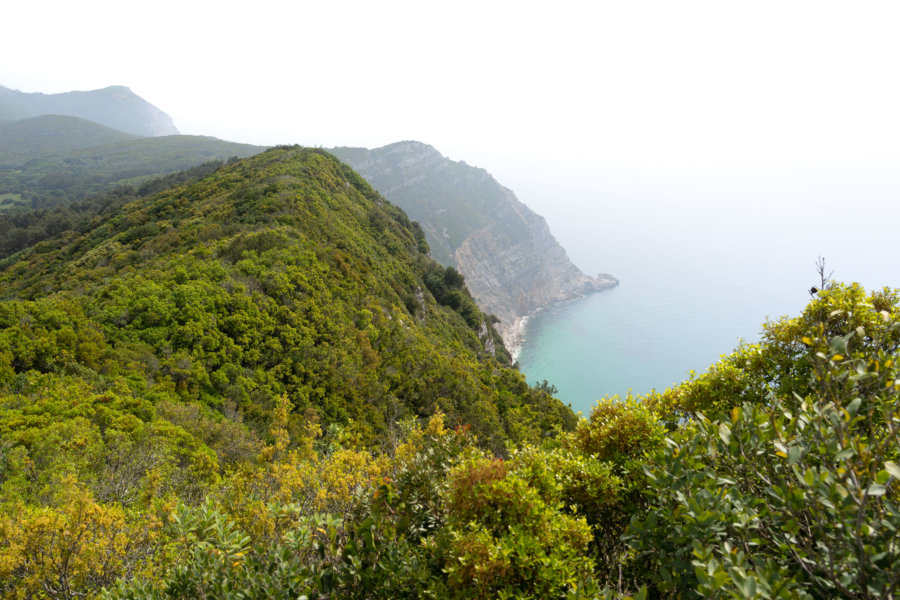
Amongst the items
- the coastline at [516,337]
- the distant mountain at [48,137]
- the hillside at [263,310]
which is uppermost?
the distant mountain at [48,137]

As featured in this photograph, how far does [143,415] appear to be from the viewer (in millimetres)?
11250

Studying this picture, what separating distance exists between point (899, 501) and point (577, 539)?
2.81 metres

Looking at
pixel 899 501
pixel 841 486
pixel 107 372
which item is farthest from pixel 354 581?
pixel 107 372

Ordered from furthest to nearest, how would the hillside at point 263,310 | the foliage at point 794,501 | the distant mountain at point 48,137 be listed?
the distant mountain at point 48,137, the hillside at point 263,310, the foliage at point 794,501

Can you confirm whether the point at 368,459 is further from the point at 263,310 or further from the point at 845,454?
the point at 263,310

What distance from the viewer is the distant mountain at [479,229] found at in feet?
422

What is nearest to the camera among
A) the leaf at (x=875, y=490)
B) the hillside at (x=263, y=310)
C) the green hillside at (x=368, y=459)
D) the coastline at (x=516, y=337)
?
the leaf at (x=875, y=490)

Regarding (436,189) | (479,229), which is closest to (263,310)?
(479,229)

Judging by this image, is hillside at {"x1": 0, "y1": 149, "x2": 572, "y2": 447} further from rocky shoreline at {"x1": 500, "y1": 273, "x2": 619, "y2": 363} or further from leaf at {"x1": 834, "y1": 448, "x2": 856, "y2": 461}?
rocky shoreline at {"x1": 500, "y1": 273, "x2": 619, "y2": 363}

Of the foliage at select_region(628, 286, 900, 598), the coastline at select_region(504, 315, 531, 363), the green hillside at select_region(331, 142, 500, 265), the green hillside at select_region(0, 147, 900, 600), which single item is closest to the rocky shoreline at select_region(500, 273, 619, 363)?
the coastline at select_region(504, 315, 531, 363)

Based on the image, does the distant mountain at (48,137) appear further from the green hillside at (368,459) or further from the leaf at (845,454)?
the leaf at (845,454)

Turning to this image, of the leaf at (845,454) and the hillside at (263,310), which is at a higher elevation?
the leaf at (845,454)

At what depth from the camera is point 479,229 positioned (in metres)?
145

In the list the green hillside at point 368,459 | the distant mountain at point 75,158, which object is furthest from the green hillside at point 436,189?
the green hillside at point 368,459
